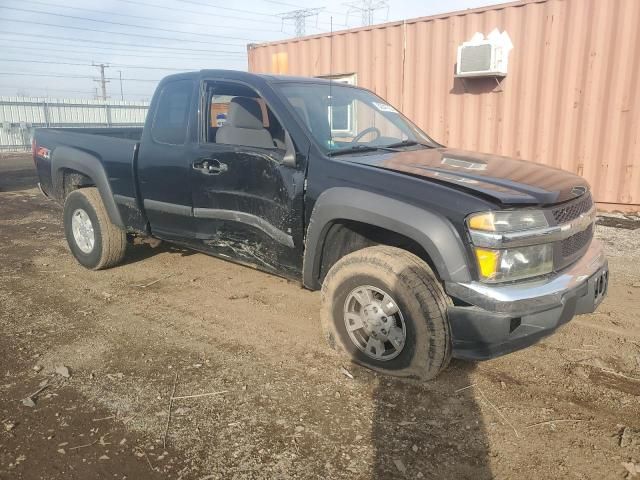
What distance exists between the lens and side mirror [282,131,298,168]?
3.23 meters

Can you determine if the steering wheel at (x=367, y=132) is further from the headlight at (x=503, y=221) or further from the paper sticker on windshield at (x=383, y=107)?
the headlight at (x=503, y=221)

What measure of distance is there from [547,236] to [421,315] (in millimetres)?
773

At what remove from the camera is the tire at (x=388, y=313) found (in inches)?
106

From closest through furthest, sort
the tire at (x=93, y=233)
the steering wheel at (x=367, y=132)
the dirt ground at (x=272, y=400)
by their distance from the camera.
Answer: the dirt ground at (x=272, y=400)
the steering wheel at (x=367, y=132)
the tire at (x=93, y=233)

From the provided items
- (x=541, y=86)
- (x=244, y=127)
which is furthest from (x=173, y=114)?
(x=541, y=86)

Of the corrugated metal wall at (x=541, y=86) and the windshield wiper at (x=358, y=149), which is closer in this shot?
the windshield wiper at (x=358, y=149)

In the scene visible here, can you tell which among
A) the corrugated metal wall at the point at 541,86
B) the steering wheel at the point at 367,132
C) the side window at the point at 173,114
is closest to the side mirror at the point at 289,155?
the steering wheel at the point at 367,132

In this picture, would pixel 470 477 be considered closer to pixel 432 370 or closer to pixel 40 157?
pixel 432 370

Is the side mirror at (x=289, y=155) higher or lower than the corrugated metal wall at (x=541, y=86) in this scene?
lower

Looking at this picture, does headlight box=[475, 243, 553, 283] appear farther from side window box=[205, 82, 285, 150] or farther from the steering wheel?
side window box=[205, 82, 285, 150]

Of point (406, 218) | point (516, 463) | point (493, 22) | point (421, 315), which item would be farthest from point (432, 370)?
point (493, 22)

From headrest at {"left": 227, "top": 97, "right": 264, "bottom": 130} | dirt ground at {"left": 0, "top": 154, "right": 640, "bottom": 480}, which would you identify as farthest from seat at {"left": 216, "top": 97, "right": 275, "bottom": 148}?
dirt ground at {"left": 0, "top": 154, "right": 640, "bottom": 480}

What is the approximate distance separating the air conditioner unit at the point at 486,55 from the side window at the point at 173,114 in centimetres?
516

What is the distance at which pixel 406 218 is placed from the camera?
268 cm
